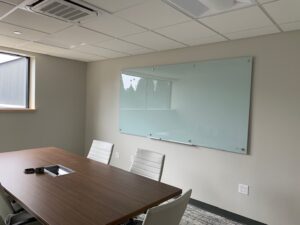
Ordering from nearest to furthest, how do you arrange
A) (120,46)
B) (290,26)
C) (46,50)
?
1. (290,26)
2. (120,46)
3. (46,50)

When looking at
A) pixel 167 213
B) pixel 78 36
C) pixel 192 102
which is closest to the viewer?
pixel 167 213

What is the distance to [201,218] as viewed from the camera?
2904 millimetres

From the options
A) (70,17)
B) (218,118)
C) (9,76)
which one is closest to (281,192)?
(218,118)

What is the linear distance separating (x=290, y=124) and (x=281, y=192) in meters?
0.77

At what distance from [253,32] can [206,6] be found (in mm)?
919

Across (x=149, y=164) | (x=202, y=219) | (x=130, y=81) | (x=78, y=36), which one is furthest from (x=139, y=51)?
(x=202, y=219)

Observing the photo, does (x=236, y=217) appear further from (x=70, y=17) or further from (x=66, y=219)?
(x=70, y=17)

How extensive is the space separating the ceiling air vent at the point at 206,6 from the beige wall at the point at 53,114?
3203 millimetres

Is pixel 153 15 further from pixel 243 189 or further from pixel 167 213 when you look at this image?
pixel 243 189

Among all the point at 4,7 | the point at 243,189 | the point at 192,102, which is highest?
the point at 4,7

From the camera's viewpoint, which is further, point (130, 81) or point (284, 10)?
point (130, 81)

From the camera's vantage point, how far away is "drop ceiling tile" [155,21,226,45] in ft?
7.96

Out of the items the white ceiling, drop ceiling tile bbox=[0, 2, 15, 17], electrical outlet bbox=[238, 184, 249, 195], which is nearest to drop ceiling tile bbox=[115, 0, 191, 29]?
the white ceiling

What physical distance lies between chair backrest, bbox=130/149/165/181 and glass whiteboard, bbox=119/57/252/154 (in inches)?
38.2
